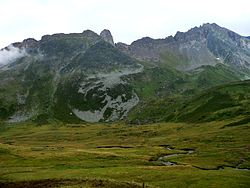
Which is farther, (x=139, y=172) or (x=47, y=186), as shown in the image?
(x=139, y=172)

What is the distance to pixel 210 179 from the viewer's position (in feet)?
249

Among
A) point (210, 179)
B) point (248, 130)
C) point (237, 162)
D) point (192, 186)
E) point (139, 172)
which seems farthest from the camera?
point (248, 130)

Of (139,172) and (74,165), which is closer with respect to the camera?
(139,172)

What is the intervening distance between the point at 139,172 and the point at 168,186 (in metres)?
15.0

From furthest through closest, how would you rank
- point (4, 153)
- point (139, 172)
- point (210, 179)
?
point (4, 153)
point (139, 172)
point (210, 179)

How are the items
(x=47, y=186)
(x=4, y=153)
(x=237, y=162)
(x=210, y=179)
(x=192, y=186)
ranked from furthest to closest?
1. (x=4, y=153)
2. (x=237, y=162)
3. (x=210, y=179)
4. (x=192, y=186)
5. (x=47, y=186)

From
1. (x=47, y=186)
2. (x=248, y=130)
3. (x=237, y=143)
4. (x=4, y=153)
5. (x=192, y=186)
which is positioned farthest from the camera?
(x=248, y=130)

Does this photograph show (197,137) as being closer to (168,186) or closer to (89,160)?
(89,160)

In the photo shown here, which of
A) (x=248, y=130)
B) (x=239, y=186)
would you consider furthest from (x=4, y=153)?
(x=248, y=130)

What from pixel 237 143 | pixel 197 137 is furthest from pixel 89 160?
pixel 197 137

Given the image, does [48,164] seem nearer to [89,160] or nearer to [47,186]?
[89,160]

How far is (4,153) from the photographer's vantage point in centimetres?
12225

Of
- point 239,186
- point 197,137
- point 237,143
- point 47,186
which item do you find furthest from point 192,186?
point 197,137

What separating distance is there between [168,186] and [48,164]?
4401cm
